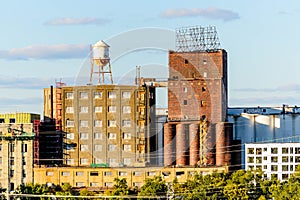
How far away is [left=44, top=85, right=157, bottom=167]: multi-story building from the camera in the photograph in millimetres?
64562

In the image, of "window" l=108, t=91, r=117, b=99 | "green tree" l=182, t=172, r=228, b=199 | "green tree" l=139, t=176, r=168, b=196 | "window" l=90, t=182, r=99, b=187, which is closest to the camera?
"green tree" l=182, t=172, r=228, b=199

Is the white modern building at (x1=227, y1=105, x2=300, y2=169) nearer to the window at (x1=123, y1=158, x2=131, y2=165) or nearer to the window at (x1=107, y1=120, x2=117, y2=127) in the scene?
the window at (x1=123, y1=158, x2=131, y2=165)

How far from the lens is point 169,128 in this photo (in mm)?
62219

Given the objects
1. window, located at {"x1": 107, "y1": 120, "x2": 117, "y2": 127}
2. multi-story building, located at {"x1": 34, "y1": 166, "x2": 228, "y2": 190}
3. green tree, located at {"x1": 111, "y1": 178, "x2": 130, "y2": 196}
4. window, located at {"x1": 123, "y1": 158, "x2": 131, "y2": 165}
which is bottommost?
green tree, located at {"x1": 111, "y1": 178, "x2": 130, "y2": 196}

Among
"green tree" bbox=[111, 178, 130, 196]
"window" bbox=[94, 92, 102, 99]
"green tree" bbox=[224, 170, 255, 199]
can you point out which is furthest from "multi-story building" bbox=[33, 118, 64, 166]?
"green tree" bbox=[224, 170, 255, 199]

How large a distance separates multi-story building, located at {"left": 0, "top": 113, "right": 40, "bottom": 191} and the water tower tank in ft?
21.2

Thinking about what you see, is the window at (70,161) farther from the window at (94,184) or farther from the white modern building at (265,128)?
the white modern building at (265,128)

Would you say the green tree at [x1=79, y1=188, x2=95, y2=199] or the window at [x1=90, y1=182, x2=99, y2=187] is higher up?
the window at [x1=90, y1=182, x2=99, y2=187]

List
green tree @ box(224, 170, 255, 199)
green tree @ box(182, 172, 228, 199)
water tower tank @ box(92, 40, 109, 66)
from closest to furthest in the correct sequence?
green tree @ box(182, 172, 228, 199) < green tree @ box(224, 170, 255, 199) < water tower tank @ box(92, 40, 109, 66)

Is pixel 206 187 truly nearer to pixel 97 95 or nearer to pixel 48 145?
pixel 97 95

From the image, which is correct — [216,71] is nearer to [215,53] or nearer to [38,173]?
[215,53]

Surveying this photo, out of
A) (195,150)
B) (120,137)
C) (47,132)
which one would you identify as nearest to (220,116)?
(195,150)

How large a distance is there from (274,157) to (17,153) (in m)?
17.1

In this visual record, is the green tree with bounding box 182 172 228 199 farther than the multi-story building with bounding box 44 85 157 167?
No
